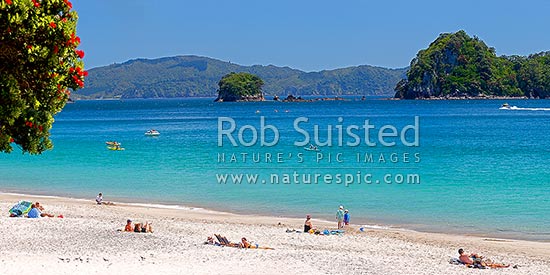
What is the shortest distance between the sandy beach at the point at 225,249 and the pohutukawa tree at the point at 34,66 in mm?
4620

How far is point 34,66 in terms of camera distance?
1041 cm

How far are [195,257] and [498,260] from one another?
27.6 ft

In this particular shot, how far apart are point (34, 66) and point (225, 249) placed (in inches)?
348

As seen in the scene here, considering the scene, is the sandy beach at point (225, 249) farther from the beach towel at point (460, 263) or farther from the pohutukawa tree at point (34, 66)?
the pohutukawa tree at point (34, 66)

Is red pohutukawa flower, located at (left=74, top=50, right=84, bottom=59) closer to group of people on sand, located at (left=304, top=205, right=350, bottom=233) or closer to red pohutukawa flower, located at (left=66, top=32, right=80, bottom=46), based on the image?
red pohutukawa flower, located at (left=66, top=32, right=80, bottom=46)

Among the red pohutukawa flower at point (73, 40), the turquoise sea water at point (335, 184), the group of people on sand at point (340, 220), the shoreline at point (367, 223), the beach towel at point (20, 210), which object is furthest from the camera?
the turquoise sea water at point (335, 184)

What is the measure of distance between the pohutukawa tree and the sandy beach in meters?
4.62

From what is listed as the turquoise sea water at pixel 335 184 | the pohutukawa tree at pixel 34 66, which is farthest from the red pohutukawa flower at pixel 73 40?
the turquoise sea water at pixel 335 184

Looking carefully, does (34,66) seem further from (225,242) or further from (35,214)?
(35,214)

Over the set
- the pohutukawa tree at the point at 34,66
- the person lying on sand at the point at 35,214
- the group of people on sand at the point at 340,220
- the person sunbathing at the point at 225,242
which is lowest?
the group of people on sand at the point at 340,220

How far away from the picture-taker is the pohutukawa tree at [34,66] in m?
9.81

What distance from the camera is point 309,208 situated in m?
28.4

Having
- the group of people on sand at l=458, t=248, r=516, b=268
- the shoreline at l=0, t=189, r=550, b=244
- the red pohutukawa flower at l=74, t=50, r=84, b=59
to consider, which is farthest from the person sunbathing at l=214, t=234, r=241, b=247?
the red pohutukawa flower at l=74, t=50, r=84, b=59

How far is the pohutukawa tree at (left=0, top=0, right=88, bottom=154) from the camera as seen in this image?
9812 millimetres
